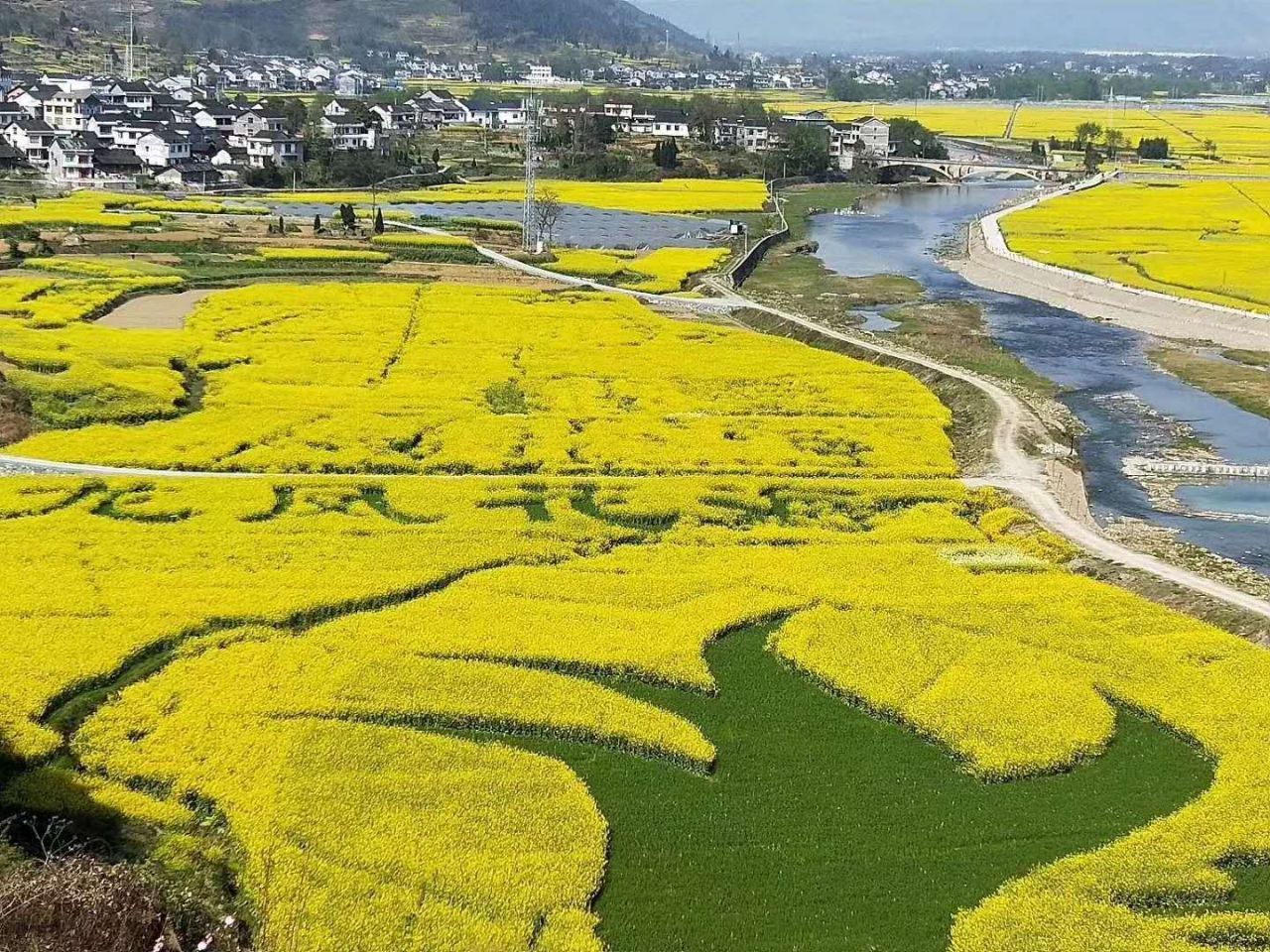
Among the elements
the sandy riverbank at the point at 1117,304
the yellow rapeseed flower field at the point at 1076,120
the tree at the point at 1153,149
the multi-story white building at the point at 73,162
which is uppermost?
the yellow rapeseed flower field at the point at 1076,120

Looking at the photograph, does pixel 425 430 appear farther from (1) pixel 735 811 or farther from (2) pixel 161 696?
(1) pixel 735 811

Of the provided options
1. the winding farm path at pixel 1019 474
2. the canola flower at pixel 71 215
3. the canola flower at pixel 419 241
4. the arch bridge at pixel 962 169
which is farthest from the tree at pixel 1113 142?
the canola flower at pixel 71 215

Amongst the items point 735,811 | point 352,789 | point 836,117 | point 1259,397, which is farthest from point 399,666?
point 836,117

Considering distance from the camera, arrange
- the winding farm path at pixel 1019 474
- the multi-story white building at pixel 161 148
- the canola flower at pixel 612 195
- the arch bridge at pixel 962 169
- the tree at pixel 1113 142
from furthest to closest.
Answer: the tree at pixel 1113 142 → the arch bridge at pixel 962 169 → the multi-story white building at pixel 161 148 → the canola flower at pixel 612 195 → the winding farm path at pixel 1019 474

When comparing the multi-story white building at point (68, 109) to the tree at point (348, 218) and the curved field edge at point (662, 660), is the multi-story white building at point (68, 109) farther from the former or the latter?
the curved field edge at point (662, 660)

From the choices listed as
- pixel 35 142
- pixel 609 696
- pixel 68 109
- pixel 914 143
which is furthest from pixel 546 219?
pixel 914 143

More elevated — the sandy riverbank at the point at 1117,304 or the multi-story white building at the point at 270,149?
the multi-story white building at the point at 270,149

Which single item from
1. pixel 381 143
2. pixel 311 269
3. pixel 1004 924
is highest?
pixel 381 143

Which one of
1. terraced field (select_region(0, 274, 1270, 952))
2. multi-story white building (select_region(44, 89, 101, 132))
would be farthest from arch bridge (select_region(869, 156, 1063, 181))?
terraced field (select_region(0, 274, 1270, 952))
